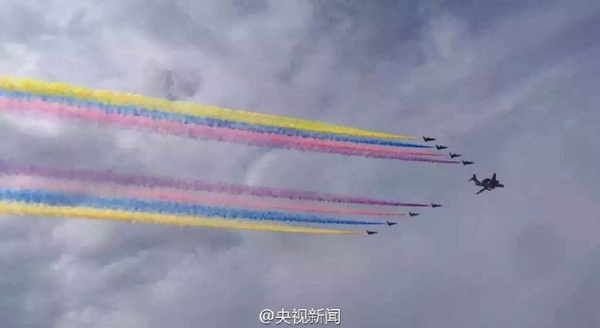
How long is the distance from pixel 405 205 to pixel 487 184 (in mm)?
12152

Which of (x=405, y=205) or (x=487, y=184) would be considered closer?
(x=405, y=205)

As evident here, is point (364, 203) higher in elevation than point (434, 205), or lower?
lower

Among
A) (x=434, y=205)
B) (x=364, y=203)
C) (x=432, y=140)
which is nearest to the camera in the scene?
(x=364, y=203)

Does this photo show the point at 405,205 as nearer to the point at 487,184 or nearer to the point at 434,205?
the point at 434,205

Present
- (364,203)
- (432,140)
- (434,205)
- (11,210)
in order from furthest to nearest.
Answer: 1. (434,205)
2. (432,140)
3. (364,203)
4. (11,210)

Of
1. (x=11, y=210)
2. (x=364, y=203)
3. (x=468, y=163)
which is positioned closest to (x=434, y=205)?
(x=468, y=163)

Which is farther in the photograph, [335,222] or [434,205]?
[434,205]

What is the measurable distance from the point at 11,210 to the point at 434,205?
127ft

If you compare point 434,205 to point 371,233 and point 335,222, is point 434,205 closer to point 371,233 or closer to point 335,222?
point 371,233

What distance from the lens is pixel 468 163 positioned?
207 ft

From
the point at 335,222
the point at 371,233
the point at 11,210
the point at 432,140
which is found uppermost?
the point at 432,140

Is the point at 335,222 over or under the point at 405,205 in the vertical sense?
under

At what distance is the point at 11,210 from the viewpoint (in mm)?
34656

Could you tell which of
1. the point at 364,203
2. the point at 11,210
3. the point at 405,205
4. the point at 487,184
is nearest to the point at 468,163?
the point at 487,184
